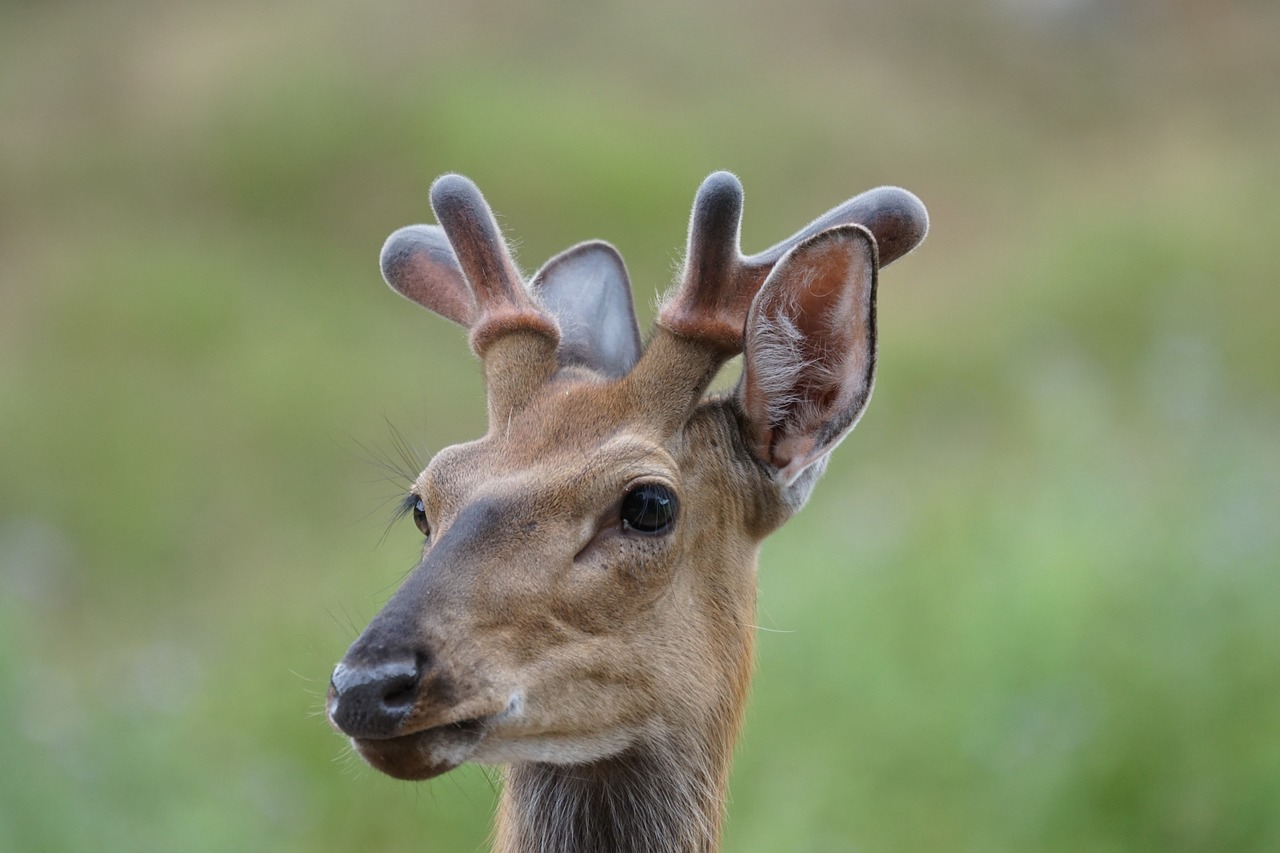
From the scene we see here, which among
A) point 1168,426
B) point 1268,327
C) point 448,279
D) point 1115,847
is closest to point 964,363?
point 1268,327

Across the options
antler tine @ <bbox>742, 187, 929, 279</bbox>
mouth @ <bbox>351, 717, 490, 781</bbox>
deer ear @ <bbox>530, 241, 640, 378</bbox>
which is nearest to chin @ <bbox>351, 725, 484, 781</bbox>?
mouth @ <bbox>351, 717, 490, 781</bbox>

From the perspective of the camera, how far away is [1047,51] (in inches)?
798

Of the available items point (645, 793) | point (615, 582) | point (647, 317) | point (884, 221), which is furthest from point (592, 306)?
point (647, 317)

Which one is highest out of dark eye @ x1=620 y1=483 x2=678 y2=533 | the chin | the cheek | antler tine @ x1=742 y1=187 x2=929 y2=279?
antler tine @ x1=742 y1=187 x2=929 y2=279

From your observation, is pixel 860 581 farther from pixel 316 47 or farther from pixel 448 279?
pixel 316 47

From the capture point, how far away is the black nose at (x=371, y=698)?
2805mm

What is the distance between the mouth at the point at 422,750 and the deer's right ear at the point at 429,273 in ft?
4.17

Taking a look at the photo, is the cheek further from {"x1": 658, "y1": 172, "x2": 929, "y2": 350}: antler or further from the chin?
{"x1": 658, "y1": 172, "x2": 929, "y2": 350}: antler

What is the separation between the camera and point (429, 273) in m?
3.97

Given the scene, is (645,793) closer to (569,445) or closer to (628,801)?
(628,801)

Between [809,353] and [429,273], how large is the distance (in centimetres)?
103

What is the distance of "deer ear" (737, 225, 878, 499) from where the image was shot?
3344 millimetres

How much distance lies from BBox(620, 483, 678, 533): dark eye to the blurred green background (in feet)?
2.42

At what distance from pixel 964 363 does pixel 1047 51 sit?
28.4ft
